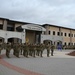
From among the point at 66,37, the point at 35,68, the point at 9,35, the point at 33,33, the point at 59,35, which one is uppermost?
the point at 33,33

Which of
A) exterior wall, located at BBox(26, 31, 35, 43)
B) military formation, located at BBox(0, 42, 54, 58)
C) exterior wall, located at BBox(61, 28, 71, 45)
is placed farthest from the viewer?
exterior wall, located at BBox(61, 28, 71, 45)

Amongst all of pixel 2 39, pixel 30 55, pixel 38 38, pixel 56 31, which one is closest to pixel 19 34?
pixel 2 39

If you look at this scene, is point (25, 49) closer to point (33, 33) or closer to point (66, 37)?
point (33, 33)

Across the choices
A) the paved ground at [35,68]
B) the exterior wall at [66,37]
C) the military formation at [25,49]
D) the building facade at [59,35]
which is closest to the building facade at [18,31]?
the building facade at [59,35]

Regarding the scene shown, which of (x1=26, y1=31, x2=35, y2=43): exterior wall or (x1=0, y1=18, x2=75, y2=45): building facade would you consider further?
(x1=26, y1=31, x2=35, y2=43): exterior wall

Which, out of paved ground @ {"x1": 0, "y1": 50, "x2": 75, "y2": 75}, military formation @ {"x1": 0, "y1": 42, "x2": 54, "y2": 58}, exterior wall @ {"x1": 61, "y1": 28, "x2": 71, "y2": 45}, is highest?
exterior wall @ {"x1": 61, "y1": 28, "x2": 71, "y2": 45}

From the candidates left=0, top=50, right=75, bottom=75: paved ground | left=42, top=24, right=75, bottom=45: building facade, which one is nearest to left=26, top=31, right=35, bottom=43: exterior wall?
left=42, top=24, right=75, bottom=45: building facade

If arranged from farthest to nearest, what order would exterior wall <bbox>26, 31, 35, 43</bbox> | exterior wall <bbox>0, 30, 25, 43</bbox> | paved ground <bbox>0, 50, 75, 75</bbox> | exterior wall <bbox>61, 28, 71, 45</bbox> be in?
1. exterior wall <bbox>61, 28, 71, 45</bbox>
2. exterior wall <bbox>26, 31, 35, 43</bbox>
3. exterior wall <bbox>0, 30, 25, 43</bbox>
4. paved ground <bbox>0, 50, 75, 75</bbox>

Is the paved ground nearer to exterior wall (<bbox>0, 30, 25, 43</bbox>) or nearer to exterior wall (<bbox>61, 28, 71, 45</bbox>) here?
exterior wall (<bbox>0, 30, 25, 43</bbox>)

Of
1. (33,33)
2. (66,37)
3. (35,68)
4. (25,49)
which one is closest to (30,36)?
(33,33)

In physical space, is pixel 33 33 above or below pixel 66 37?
above

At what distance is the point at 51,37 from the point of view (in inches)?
1953

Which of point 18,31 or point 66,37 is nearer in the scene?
point 18,31

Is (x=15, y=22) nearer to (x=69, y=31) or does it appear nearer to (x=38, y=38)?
(x=38, y=38)
